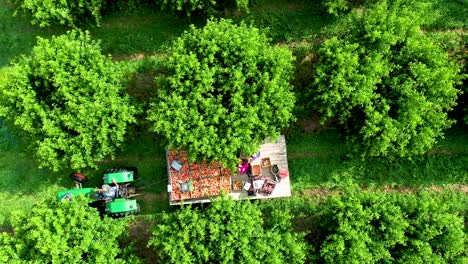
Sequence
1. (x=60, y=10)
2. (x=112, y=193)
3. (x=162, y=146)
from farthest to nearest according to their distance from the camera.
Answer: (x=162, y=146)
(x=112, y=193)
(x=60, y=10)

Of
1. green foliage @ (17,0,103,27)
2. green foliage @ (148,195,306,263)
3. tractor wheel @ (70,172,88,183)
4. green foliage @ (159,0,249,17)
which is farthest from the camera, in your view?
tractor wheel @ (70,172,88,183)

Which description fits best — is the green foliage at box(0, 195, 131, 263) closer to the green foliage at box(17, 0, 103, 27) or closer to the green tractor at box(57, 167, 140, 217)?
the green tractor at box(57, 167, 140, 217)

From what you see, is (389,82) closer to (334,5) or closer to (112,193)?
(334,5)

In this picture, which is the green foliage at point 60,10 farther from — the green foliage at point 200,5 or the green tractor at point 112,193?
the green tractor at point 112,193

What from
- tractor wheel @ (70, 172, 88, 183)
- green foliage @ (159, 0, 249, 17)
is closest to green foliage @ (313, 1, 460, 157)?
green foliage @ (159, 0, 249, 17)

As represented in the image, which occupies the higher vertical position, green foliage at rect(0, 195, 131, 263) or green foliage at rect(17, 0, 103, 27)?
green foliage at rect(17, 0, 103, 27)

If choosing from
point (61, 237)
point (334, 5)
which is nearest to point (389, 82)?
point (334, 5)

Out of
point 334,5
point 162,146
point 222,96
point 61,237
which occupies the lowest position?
point 61,237

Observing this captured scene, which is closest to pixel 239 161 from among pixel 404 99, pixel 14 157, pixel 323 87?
pixel 323 87
